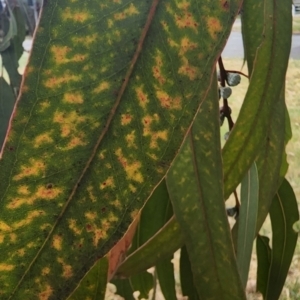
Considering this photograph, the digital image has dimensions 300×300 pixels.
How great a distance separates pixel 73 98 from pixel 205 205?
16 cm

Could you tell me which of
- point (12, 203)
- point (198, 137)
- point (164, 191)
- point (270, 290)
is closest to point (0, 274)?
point (12, 203)

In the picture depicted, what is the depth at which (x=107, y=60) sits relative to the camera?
229mm

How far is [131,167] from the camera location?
227mm

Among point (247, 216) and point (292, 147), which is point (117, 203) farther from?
point (292, 147)

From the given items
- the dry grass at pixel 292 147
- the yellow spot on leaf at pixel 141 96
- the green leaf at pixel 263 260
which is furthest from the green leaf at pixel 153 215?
the dry grass at pixel 292 147

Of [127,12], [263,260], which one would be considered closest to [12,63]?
[263,260]

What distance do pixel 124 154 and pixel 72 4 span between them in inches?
2.8

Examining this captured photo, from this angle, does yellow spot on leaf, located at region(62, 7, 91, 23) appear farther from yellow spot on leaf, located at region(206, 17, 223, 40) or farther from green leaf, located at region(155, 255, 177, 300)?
green leaf, located at region(155, 255, 177, 300)

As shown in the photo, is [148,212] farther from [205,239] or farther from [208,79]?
[208,79]

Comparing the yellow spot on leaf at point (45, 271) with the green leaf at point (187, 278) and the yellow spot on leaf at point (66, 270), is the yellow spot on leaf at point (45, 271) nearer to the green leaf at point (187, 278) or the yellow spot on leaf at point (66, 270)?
the yellow spot on leaf at point (66, 270)

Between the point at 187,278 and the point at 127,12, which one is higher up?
the point at 127,12

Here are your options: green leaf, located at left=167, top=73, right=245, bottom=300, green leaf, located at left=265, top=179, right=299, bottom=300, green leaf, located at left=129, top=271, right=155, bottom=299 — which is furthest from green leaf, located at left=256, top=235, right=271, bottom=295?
green leaf, located at left=167, top=73, right=245, bottom=300

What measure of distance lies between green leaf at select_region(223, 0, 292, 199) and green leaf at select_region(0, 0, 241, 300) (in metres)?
0.13

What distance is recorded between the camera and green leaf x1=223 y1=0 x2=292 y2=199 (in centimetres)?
37
